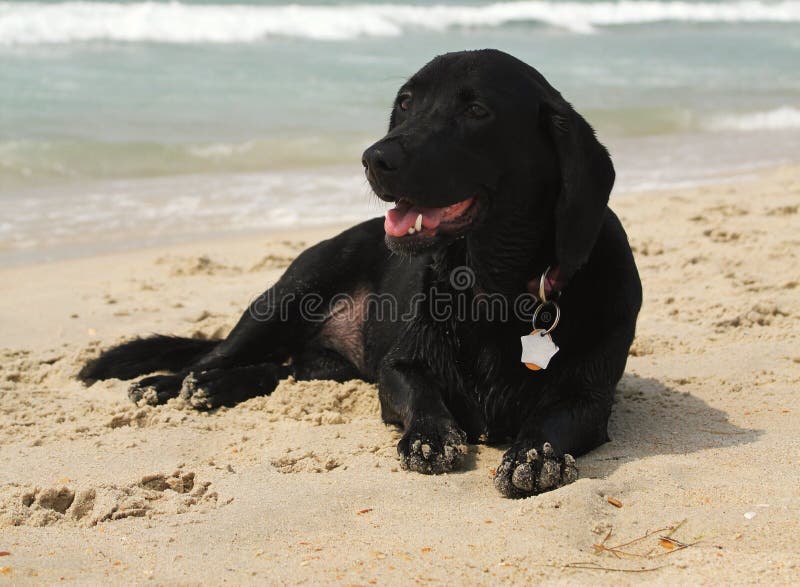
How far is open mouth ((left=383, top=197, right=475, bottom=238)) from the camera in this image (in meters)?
3.03

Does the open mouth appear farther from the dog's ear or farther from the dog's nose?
the dog's ear

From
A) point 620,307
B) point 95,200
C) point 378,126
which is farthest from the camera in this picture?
point 378,126

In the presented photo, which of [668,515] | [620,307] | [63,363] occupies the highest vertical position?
[620,307]

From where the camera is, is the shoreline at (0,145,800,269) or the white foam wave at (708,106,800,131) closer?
the shoreline at (0,145,800,269)

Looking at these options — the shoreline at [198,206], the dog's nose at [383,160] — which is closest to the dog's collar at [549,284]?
the dog's nose at [383,160]

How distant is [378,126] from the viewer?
39.2ft

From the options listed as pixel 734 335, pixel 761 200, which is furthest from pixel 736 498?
pixel 761 200

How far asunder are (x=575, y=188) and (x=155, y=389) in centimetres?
193

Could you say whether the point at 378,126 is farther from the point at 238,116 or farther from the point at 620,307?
the point at 620,307

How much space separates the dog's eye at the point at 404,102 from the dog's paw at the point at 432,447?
41.1 inches

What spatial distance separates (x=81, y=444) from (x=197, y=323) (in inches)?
68.2

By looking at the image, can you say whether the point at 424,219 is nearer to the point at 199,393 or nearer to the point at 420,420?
the point at 420,420

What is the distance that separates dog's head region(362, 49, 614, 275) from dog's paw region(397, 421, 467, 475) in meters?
0.60

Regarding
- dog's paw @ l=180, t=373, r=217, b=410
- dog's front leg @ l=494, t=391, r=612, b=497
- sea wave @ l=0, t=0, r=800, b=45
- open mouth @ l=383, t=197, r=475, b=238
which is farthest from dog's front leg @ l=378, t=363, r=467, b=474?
sea wave @ l=0, t=0, r=800, b=45
